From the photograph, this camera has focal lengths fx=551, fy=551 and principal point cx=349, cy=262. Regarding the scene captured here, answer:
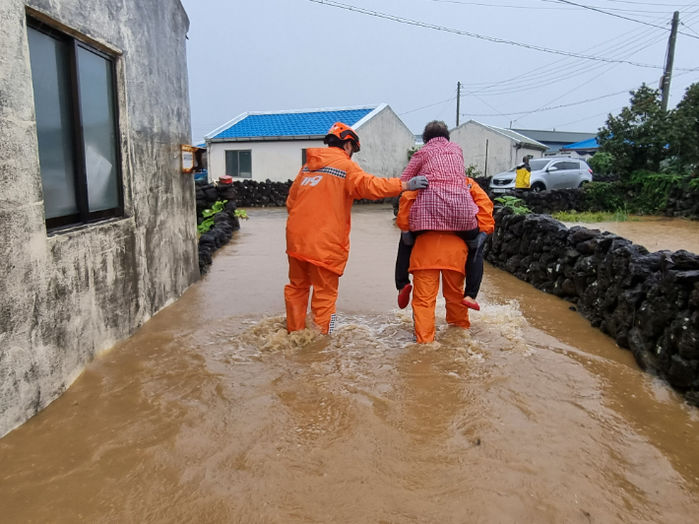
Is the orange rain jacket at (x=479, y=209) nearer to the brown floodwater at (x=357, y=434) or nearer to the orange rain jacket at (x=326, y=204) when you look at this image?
the orange rain jacket at (x=326, y=204)

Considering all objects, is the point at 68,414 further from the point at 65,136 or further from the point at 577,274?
the point at 577,274

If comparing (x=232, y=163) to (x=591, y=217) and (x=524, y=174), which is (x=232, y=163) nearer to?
(x=524, y=174)

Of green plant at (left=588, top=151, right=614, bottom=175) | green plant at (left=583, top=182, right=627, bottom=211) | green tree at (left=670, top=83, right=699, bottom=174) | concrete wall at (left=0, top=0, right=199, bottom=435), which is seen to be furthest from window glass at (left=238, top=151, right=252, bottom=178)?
concrete wall at (left=0, top=0, right=199, bottom=435)

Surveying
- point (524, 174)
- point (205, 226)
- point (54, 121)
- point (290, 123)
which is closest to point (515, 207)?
point (205, 226)

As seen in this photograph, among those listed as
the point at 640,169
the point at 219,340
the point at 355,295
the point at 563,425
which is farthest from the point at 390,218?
the point at 563,425

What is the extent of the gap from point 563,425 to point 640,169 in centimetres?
1682

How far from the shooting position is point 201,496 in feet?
8.14

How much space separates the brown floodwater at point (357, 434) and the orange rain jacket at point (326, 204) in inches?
28.9

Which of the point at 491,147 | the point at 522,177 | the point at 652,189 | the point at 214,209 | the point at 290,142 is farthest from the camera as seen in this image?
the point at 491,147

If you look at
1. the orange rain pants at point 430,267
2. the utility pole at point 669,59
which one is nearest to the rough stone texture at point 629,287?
the orange rain pants at point 430,267

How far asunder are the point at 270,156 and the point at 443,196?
71.7 ft

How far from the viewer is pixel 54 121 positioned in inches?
144

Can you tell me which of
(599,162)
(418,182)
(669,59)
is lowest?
(418,182)

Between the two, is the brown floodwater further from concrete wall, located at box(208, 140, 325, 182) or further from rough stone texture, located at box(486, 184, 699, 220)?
concrete wall, located at box(208, 140, 325, 182)
